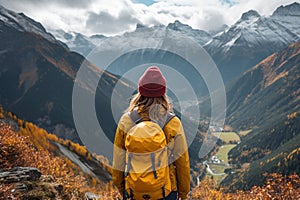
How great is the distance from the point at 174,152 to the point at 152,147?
2.87 ft

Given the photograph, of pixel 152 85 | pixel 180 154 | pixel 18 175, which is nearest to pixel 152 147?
pixel 180 154

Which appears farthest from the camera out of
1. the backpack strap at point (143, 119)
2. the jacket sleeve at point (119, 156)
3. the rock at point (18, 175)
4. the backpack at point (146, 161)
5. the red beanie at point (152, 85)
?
the rock at point (18, 175)

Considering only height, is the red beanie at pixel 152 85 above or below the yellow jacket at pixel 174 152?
above

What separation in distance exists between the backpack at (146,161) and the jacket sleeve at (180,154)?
1.33 ft

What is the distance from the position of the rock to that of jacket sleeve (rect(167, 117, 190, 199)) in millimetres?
5878

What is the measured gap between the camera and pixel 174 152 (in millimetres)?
6352

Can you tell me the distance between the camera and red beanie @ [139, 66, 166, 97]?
6.34m

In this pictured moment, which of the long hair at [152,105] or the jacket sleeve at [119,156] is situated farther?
the jacket sleeve at [119,156]

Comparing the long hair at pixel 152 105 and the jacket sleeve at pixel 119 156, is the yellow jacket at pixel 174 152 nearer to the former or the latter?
the jacket sleeve at pixel 119 156

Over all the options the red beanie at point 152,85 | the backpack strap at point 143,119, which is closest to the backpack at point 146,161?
the backpack strap at point 143,119

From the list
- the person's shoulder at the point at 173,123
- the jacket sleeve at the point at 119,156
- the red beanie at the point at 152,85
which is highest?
the red beanie at the point at 152,85

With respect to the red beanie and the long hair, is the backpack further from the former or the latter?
the red beanie

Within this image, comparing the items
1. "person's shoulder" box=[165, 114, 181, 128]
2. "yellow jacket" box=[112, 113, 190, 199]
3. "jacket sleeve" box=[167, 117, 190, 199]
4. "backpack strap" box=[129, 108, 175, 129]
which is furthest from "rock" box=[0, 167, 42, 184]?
"person's shoulder" box=[165, 114, 181, 128]

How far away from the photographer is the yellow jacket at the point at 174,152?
20.2 ft
